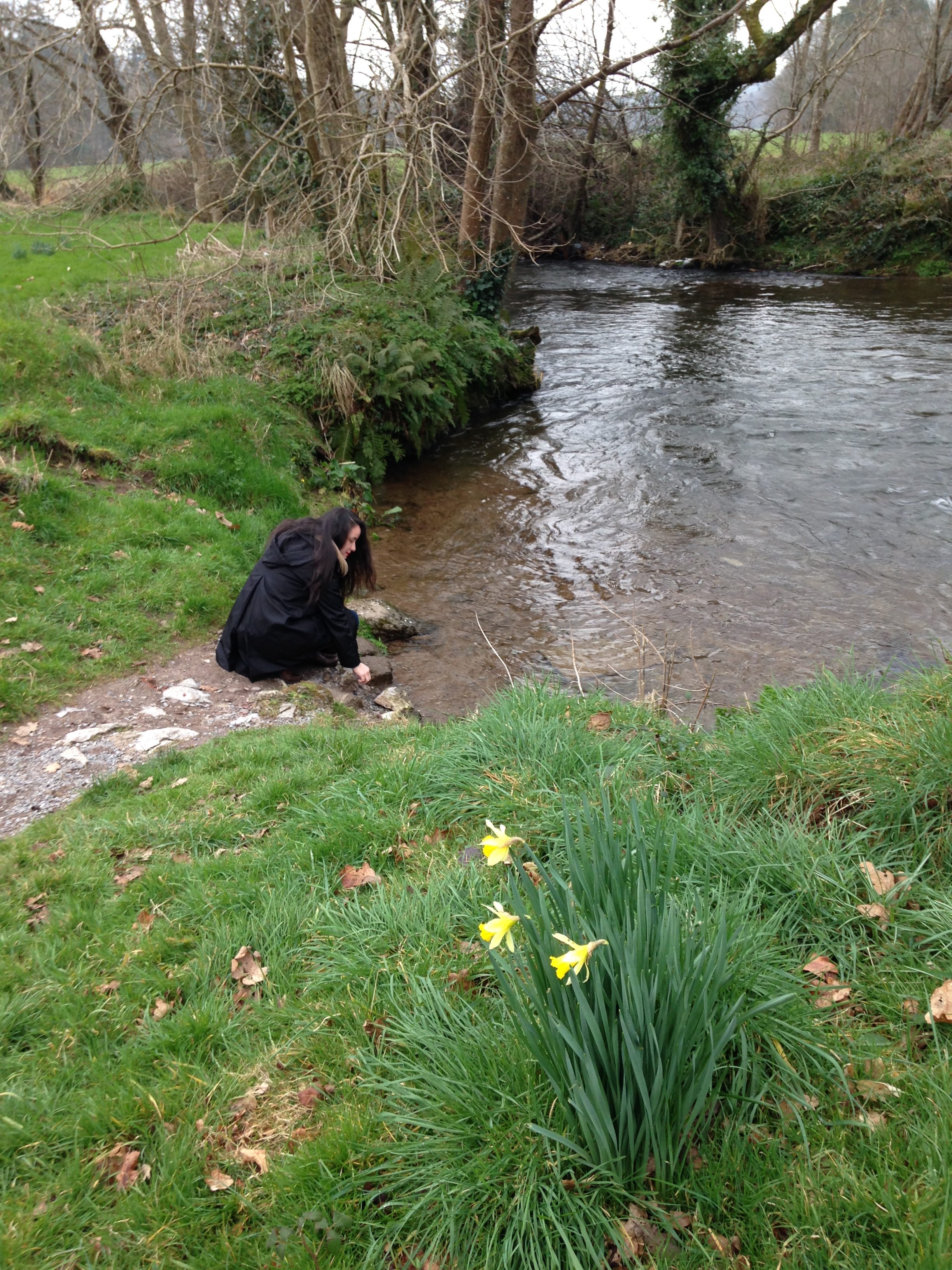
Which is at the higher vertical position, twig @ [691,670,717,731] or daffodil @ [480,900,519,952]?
daffodil @ [480,900,519,952]

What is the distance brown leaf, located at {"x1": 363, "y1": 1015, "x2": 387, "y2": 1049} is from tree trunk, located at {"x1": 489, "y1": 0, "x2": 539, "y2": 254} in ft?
32.0

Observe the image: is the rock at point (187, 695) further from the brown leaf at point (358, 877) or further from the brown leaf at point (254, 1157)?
the brown leaf at point (254, 1157)

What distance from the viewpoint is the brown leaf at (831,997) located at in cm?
246

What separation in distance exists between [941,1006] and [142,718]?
15.6 ft

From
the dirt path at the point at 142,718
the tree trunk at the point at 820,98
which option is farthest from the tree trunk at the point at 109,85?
the tree trunk at the point at 820,98

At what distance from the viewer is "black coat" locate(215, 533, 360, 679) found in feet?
19.3

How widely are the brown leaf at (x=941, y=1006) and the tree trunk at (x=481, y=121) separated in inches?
345

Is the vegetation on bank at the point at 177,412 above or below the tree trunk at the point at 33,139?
below

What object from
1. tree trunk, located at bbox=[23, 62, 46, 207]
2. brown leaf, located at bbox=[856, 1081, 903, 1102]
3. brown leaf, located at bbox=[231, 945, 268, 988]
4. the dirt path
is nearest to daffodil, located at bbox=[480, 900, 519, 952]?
brown leaf, located at bbox=[856, 1081, 903, 1102]

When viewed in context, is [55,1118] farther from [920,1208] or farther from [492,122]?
[492,122]

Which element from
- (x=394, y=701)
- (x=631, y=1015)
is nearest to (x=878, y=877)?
(x=631, y=1015)

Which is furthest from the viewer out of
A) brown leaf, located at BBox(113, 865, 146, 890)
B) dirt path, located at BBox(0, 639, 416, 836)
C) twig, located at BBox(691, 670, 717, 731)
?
dirt path, located at BBox(0, 639, 416, 836)

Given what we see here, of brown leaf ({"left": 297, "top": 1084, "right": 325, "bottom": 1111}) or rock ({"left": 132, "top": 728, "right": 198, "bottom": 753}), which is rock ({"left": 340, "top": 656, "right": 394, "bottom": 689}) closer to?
rock ({"left": 132, "top": 728, "right": 198, "bottom": 753})

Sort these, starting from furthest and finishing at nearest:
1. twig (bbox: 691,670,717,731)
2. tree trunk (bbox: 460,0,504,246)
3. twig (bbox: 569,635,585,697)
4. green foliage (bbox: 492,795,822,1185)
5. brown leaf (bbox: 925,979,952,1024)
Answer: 1. tree trunk (bbox: 460,0,504,246)
2. twig (bbox: 569,635,585,697)
3. twig (bbox: 691,670,717,731)
4. brown leaf (bbox: 925,979,952,1024)
5. green foliage (bbox: 492,795,822,1185)
